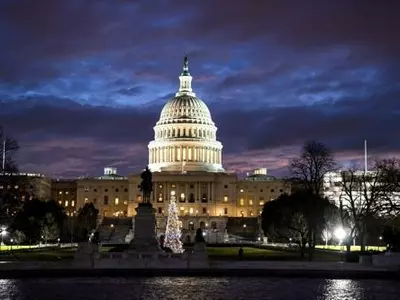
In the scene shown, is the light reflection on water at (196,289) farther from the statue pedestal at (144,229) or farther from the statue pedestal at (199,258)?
the statue pedestal at (144,229)

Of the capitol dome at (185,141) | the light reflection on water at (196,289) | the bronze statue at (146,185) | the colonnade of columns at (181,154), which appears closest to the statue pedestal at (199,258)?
the light reflection on water at (196,289)

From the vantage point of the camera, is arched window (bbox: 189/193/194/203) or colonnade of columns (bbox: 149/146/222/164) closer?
arched window (bbox: 189/193/194/203)

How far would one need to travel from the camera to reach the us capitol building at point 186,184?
175750 mm

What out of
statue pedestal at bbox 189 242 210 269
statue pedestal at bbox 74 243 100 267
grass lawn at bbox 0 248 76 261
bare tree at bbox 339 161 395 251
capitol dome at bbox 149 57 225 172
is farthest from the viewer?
capitol dome at bbox 149 57 225 172

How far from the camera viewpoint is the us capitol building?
175750 millimetres

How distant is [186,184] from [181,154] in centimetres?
1356

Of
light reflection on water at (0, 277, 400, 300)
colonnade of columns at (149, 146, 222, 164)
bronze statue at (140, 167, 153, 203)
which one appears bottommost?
light reflection on water at (0, 277, 400, 300)

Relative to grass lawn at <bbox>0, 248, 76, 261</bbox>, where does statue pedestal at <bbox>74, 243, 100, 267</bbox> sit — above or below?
above

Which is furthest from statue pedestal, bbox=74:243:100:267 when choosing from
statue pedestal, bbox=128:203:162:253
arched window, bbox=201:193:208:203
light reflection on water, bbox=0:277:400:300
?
arched window, bbox=201:193:208:203

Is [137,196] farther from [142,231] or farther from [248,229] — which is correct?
[142,231]

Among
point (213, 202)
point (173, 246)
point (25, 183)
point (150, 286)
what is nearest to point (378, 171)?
point (173, 246)

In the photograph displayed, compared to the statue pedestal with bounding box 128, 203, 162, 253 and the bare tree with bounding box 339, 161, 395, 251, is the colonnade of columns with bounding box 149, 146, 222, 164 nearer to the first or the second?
the bare tree with bounding box 339, 161, 395, 251

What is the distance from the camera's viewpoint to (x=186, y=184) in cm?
17675

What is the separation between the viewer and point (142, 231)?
55188 mm
